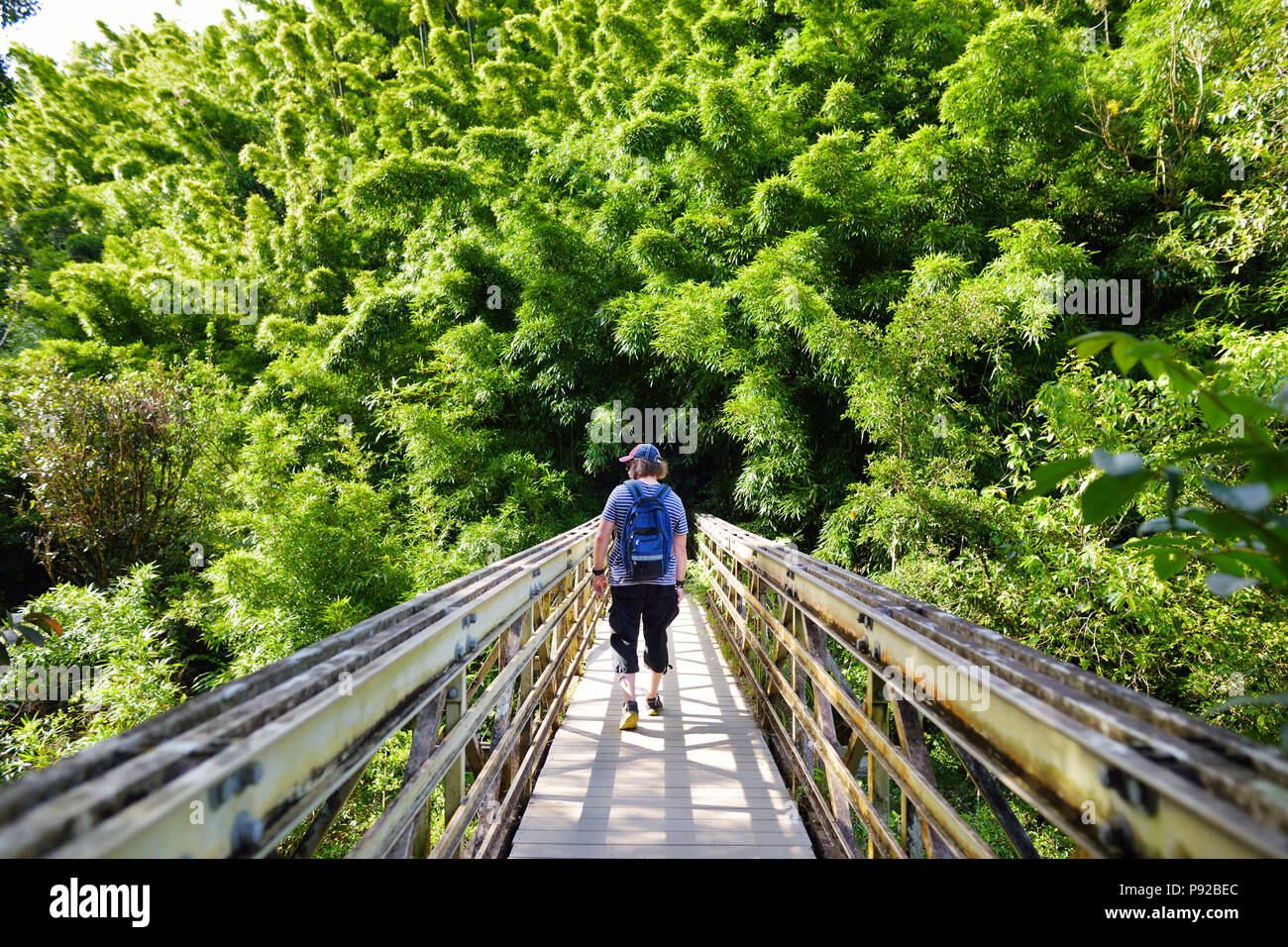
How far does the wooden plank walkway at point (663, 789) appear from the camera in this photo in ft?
7.12

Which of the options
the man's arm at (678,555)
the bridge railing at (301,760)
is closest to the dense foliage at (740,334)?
the man's arm at (678,555)

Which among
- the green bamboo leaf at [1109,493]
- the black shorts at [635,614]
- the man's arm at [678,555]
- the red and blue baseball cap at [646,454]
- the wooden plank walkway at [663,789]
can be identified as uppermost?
the red and blue baseball cap at [646,454]

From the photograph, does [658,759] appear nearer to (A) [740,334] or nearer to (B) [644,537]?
(B) [644,537]

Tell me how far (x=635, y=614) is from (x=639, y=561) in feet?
0.96

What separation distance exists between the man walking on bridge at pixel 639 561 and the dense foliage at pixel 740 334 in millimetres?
2267

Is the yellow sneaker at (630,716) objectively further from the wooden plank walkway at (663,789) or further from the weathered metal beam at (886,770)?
the weathered metal beam at (886,770)

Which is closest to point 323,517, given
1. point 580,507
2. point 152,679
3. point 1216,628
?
point 152,679

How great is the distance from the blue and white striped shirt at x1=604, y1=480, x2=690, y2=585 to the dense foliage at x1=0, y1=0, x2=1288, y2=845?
7.34 feet

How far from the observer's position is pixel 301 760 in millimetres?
856

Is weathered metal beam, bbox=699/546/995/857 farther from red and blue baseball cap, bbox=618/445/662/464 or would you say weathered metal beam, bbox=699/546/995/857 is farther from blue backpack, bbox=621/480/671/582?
red and blue baseball cap, bbox=618/445/662/464

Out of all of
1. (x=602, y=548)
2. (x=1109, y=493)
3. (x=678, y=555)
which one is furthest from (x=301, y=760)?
(x=678, y=555)

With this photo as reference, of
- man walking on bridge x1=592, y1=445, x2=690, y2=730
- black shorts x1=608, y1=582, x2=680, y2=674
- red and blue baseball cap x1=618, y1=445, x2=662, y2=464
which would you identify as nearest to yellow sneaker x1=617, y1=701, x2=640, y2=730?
man walking on bridge x1=592, y1=445, x2=690, y2=730

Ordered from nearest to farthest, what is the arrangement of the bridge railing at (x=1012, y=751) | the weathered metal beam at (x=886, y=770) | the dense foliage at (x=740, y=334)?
the bridge railing at (x=1012, y=751), the weathered metal beam at (x=886, y=770), the dense foliage at (x=740, y=334)
